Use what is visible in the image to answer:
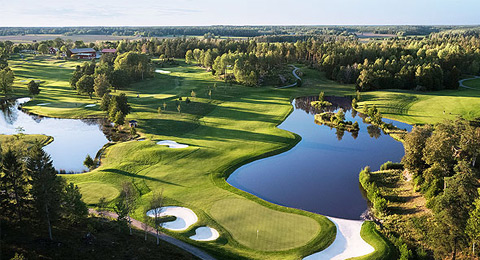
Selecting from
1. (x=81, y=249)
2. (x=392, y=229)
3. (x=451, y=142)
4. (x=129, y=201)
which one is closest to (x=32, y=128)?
(x=129, y=201)

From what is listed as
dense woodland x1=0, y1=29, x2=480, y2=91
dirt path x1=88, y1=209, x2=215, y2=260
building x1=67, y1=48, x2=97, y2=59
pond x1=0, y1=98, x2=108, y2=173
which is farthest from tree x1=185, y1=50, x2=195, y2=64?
dirt path x1=88, y1=209, x2=215, y2=260

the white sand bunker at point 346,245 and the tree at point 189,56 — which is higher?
the tree at point 189,56

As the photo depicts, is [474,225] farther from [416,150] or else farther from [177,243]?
[177,243]

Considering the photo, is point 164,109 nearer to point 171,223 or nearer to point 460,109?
point 171,223

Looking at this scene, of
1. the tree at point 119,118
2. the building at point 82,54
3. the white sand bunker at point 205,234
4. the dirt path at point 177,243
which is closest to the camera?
the dirt path at point 177,243

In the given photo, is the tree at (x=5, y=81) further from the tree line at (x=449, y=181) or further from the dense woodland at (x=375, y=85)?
the tree line at (x=449, y=181)

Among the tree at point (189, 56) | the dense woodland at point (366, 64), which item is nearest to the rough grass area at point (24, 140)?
the dense woodland at point (366, 64)

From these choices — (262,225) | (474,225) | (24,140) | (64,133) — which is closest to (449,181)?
(474,225)
